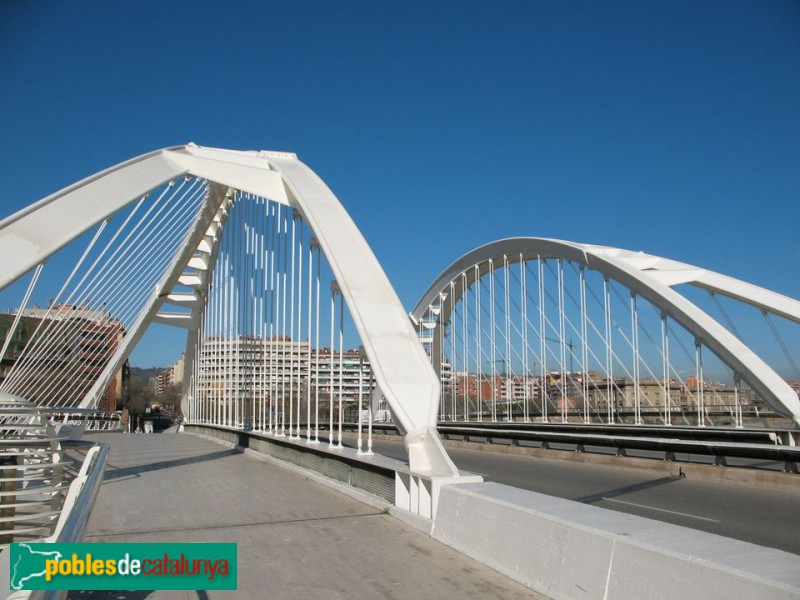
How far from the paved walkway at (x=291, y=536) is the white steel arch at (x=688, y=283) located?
37.6 ft

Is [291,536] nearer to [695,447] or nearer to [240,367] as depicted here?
[695,447]

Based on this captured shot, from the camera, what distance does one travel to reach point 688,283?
2239 cm

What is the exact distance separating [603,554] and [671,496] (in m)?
6.81

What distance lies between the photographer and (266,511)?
30.3 feet

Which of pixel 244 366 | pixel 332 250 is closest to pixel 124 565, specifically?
pixel 332 250

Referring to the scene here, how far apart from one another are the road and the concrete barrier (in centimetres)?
280

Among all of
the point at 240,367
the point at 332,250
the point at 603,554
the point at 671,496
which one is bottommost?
the point at 671,496

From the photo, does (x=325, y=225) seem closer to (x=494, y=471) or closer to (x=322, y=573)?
(x=494, y=471)

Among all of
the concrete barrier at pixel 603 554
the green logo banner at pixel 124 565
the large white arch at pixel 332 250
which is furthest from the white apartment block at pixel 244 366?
the green logo banner at pixel 124 565

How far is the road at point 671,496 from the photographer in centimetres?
808

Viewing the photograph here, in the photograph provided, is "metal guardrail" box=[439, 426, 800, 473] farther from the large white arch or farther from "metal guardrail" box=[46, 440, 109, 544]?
"metal guardrail" box=[46, 440, 109, 544]

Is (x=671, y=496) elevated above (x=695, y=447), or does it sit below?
below

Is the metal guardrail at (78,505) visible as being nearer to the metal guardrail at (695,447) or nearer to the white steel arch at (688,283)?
the metal guardrail at (695,447)

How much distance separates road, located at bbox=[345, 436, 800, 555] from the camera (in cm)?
808
